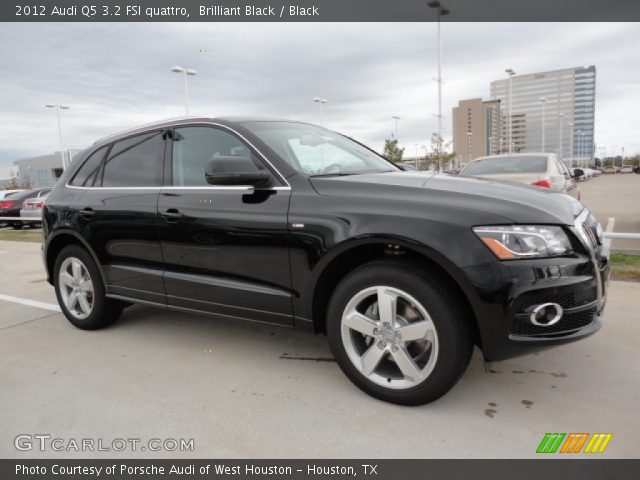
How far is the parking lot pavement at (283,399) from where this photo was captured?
2346mm

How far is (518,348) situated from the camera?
2324mm

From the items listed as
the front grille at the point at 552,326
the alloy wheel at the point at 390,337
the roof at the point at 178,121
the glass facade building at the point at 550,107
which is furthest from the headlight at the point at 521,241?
the glass facade building at the point at 550,107

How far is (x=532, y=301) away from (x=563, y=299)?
Answer: 0.51 feet

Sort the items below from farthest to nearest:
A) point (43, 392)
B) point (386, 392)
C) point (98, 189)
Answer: point (98, 189) < point (43, 392) < point (386, 392)

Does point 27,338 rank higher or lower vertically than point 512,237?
lower

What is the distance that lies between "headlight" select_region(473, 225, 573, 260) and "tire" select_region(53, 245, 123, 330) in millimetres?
3115

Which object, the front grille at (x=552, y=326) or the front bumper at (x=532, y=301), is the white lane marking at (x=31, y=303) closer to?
the front bumper at (x=532, y=301)

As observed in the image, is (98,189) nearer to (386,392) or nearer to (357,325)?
(357,325)

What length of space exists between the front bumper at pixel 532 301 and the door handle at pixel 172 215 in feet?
6.44

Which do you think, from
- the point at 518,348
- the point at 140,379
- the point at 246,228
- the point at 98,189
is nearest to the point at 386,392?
the point at 518,348

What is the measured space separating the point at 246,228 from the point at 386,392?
126cm

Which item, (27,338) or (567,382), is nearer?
(567,382)

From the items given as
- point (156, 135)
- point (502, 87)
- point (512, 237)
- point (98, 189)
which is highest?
point (502, 87)
